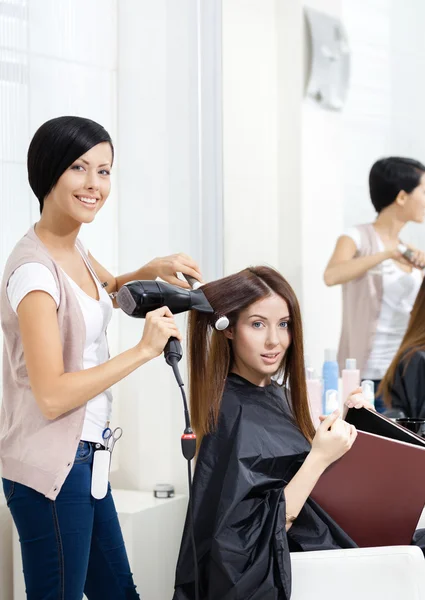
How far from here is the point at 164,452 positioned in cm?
269

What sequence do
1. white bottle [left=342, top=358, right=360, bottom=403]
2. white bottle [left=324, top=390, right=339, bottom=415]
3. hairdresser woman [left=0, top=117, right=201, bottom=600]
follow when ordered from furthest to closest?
white bottle [left=342, top=358, right=360, bottom=403] < white bottle [left=324, top=390, right=339, bottom=415] < hairdresser woman [left=0, top=117, right=201, bottom=600]

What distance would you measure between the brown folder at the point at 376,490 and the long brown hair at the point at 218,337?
185mm

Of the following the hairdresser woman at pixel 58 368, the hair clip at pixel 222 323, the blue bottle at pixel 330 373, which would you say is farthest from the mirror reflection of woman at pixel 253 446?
the blue bottle at pixel 330 373

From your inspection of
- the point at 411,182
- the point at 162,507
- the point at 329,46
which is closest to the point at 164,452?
the point at 162,507

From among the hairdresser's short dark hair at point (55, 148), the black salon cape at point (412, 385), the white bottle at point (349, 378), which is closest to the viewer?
the hairdresser's short dark hair at point (55, 148)

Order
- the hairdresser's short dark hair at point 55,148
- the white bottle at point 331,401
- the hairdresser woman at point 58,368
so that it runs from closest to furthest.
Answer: the hairdresser woman at point 58,368 < the hairdresser's short dark hair at point 55,148 < the white bottle at point 331,401

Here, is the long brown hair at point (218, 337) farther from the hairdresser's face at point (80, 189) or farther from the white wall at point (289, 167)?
the white wall at point (289, 167)

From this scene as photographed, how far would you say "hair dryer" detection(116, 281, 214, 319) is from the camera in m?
1.56

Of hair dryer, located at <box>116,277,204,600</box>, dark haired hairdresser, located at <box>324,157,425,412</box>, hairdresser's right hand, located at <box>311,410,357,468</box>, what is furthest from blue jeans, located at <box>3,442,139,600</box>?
dark haired hairdresser, located at <box>324,157,425,412</box>

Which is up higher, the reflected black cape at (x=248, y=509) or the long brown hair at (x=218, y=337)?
the long brown hair at (x=218, y=337)

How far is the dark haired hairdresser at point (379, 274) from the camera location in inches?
116

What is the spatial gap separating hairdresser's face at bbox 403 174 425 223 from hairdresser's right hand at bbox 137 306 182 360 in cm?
165

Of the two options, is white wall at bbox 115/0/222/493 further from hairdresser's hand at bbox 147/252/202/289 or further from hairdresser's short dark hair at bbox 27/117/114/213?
hairdresser's short dark hair at bbox 27/117/114/213

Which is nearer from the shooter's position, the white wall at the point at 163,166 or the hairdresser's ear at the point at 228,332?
the hairdresser's ear at the point at 228,332
